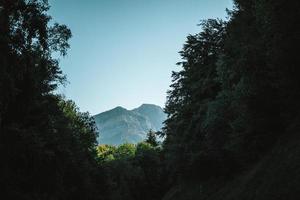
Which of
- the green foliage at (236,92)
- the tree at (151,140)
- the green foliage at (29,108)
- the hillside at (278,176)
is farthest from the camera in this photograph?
the tree at (151,140)

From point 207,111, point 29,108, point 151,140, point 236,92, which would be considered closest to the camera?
point 236,92

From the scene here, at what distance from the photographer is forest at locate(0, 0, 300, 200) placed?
48.4 feet

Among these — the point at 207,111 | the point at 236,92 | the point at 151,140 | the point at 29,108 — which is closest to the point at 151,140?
the point at 151,140

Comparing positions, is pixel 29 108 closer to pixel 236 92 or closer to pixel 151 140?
pixel 236 92

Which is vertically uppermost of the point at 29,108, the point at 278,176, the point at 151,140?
the point at 151,140

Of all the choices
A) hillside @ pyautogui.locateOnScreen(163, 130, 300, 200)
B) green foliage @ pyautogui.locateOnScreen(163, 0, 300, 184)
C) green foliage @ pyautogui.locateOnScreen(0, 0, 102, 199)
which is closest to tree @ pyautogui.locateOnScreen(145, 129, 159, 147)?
green foliage @ pyautogui.locateOnScreen(163, 0, 300, 184)

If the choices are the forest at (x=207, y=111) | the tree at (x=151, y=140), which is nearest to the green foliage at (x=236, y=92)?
the forest at (x=207, y=111)

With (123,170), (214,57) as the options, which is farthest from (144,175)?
(214,57)

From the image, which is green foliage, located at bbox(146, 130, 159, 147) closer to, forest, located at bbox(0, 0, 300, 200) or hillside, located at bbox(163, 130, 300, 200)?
forest, located at bbox(0, 0, 300, 200)

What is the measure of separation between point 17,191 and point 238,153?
1355 cm

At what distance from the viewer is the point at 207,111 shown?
26.2 metres

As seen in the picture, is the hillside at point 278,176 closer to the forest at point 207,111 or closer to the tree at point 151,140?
the forest at point 207,111

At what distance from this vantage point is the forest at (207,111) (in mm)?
14758

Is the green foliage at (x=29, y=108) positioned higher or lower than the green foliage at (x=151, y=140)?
lower
